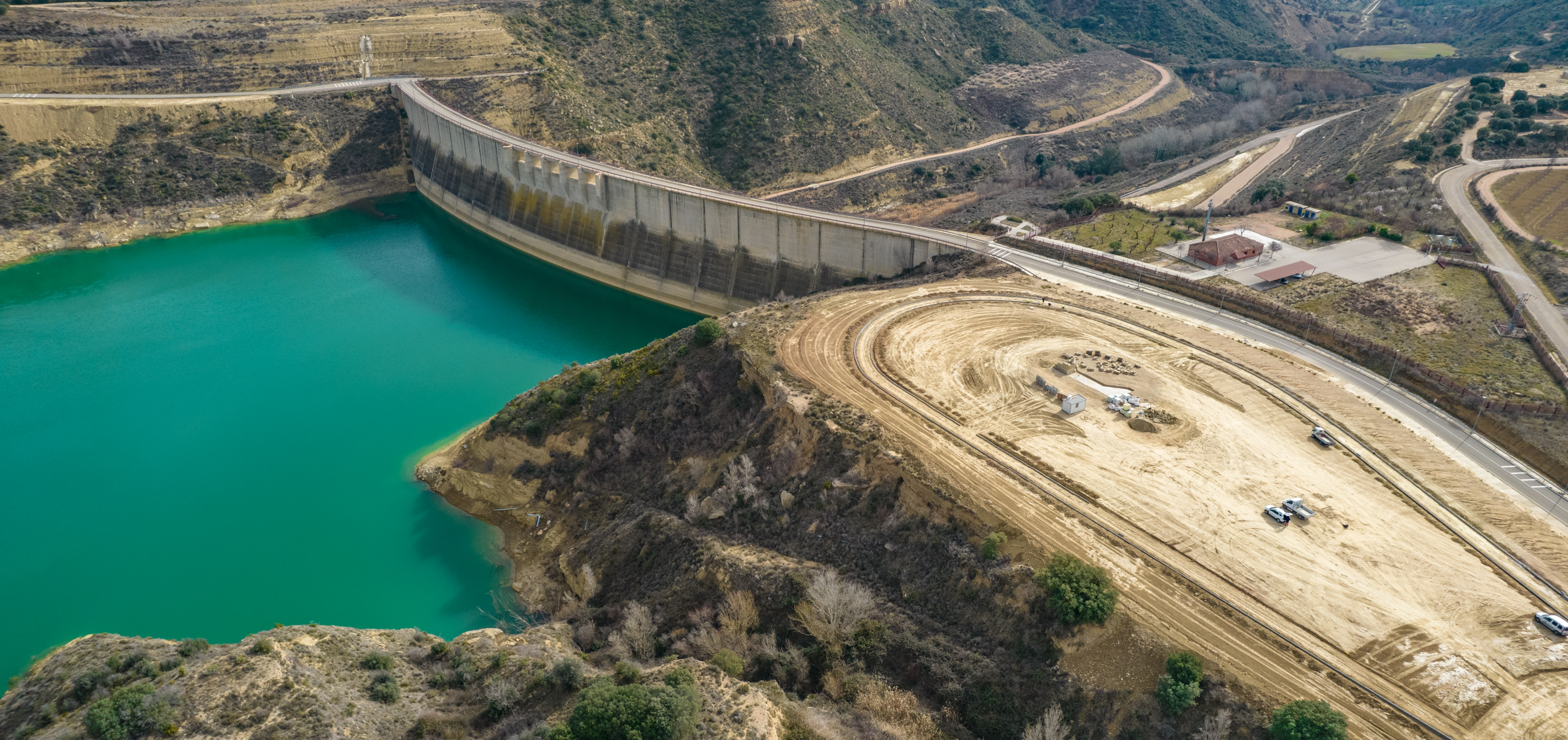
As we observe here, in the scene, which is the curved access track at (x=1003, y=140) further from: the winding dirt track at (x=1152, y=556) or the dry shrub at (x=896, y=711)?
the dry shrub at (x=896, y=711)

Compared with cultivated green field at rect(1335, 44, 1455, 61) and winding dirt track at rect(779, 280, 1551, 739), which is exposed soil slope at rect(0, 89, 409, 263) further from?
cultivated green field at rect(1335, 44, 1455, 61)

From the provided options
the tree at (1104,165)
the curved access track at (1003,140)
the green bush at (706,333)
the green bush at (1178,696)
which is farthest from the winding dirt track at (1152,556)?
the tree at (1104,165)

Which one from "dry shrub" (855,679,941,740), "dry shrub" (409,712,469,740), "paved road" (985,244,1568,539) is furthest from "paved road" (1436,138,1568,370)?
"dry shrub" (409,712,469,740)

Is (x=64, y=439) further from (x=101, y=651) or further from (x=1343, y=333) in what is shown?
(x=1343, y=333)

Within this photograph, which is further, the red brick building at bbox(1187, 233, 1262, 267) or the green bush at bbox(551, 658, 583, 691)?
the red brick building at bbox(1187, 233, 1262, 267)

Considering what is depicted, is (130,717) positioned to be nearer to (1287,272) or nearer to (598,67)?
(1287,272)
